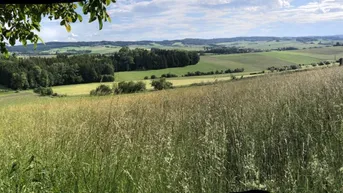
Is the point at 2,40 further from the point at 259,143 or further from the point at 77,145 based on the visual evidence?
the point at 259,143

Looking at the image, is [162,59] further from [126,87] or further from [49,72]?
[126,87]

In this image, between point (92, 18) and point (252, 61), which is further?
point (252, 61)

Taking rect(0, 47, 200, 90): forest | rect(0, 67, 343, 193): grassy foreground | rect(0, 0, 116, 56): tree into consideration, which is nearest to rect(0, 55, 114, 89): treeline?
rect(0, 47, 200, 90): forest

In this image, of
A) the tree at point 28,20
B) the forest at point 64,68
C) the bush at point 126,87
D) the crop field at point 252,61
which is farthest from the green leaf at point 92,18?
the crop field at point 252,61

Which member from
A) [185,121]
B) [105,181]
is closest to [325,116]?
[185,121]

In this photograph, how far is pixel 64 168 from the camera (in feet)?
12.6

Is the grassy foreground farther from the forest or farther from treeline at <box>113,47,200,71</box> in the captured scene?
treeline at <box>113,47,200,71</box>

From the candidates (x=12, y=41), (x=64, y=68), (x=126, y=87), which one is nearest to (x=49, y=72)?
(x=64, y=68)

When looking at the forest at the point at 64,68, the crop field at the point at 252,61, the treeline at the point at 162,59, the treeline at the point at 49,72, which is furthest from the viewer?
the treeline at the point at 162,59

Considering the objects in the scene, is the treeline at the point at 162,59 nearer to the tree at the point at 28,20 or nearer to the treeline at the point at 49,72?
the treeline at the point at 49,72

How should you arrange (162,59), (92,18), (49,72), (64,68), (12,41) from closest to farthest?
(92,18) → (12,41) → (49,72) → (64,68) → (162,59)

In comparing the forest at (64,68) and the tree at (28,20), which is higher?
the tree at (28,20)

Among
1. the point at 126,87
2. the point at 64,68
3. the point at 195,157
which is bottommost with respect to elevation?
the point at 64,68

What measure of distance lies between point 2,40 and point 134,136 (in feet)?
8.93
